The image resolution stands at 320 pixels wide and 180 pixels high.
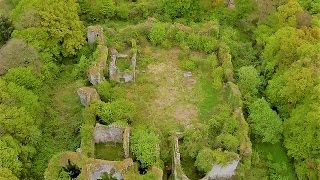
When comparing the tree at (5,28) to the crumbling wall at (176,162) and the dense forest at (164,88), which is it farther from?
the crumbling wall at (176,162)

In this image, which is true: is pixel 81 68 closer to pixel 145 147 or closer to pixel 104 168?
pixel 145 147

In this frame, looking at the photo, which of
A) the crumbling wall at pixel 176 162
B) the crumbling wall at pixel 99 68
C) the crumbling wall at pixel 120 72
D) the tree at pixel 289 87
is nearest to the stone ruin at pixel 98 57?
the crumbling wall at pixel 99 68

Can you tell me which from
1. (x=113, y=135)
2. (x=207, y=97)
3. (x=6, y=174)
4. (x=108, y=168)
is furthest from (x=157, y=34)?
(x=6, y=174)

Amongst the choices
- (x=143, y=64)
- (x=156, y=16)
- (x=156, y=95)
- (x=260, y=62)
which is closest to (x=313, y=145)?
(x=260, y=62)

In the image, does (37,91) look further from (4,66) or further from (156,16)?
(156,16)

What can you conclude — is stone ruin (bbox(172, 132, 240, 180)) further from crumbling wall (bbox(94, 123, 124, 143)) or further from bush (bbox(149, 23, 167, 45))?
bush (bbox(149, 23, 167, 45))
